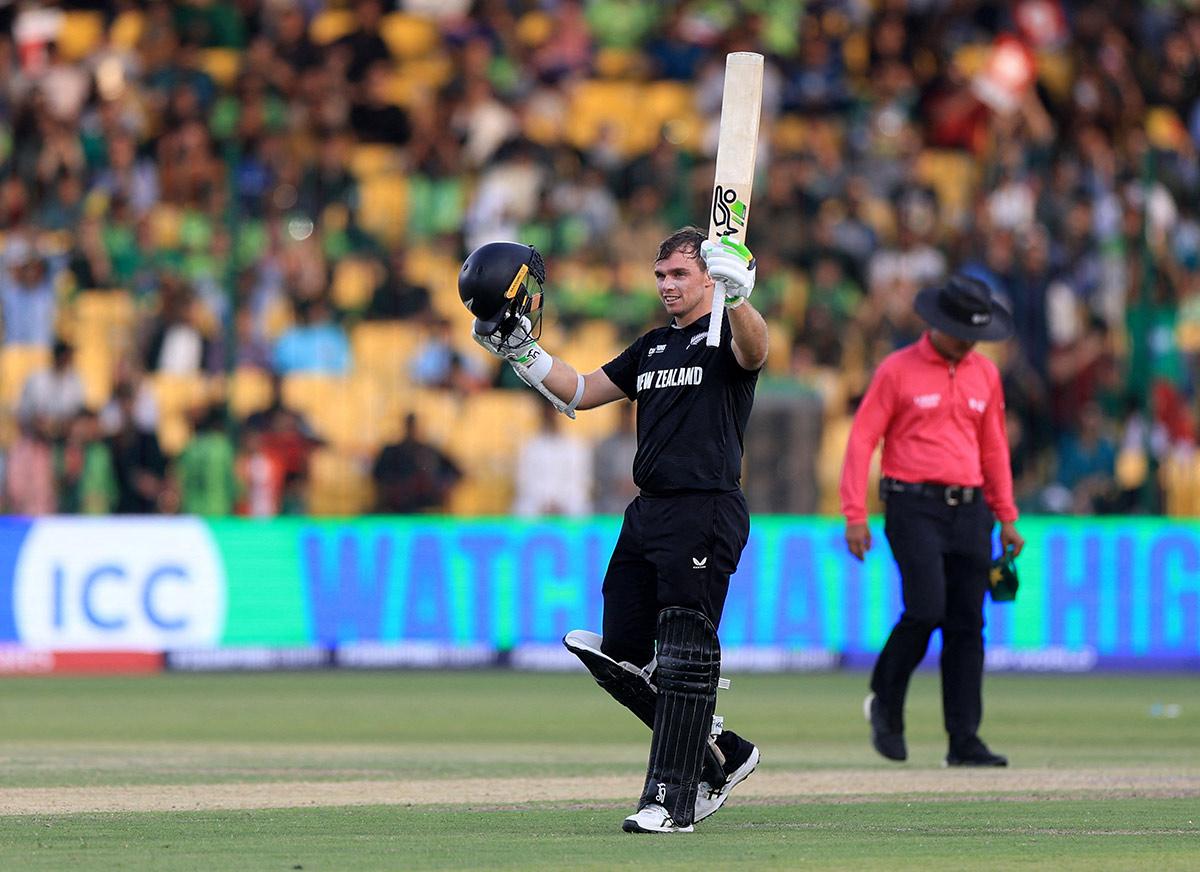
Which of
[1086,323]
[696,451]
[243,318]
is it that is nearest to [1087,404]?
[1086,323]

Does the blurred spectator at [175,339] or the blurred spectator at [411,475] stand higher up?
the blurred spectator at [175,339]

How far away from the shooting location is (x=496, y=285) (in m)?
7.95

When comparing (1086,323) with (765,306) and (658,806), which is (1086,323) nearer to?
(765,306)

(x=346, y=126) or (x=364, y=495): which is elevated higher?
(x=346, y=126)

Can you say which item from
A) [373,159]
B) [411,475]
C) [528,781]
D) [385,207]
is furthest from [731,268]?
[373,159]

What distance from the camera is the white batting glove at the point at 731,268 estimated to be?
740 centimetres

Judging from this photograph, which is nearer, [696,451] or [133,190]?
[696,451]

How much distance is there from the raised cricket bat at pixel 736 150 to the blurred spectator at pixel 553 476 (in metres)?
10.1

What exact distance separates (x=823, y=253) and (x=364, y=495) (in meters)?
5.03

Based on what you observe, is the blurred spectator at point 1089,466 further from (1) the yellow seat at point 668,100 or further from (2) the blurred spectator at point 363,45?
(2) the blurred spectator at point 363,45

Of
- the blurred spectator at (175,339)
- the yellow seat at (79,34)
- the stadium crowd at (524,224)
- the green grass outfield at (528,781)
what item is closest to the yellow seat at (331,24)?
the stadium crowd at (524,224)

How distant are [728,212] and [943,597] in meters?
3.54

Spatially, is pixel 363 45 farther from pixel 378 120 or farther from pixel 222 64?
pixel 222 64

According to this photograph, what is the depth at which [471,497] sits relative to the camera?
18281 mm
